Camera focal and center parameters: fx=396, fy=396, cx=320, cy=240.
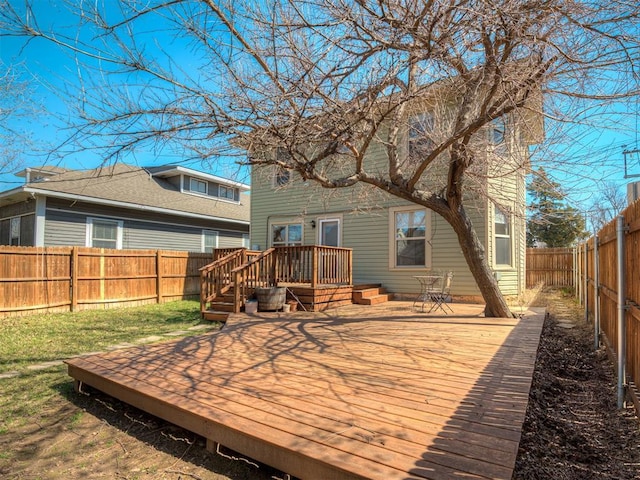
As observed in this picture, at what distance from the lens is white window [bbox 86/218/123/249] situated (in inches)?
499

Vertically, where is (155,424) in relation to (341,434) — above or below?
below

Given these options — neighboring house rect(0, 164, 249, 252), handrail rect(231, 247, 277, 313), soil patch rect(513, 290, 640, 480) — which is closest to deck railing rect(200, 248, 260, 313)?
handrail rect(231, 247, 277, 313)

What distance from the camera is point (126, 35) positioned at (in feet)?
11.5

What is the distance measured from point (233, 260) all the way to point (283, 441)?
7507 mm

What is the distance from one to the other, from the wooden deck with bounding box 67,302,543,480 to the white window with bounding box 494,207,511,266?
4.44 m

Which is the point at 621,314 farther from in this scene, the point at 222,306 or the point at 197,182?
the point at 197,182

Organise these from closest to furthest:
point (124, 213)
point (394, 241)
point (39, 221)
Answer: point (394, 241)
point (39, 221)
point (124, 213)

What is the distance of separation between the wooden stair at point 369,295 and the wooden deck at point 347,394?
3.81 metres

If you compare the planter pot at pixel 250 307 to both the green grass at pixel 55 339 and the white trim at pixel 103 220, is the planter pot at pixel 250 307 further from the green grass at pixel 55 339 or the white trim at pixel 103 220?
the white trim at pixel 103 220

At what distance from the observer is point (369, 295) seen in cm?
1009

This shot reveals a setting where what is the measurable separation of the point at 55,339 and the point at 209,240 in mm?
10067

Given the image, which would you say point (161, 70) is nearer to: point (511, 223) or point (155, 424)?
point (155, 424)

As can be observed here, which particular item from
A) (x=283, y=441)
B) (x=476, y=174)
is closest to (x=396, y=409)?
(x=283, y=441)

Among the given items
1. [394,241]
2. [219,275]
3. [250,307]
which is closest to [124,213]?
[219,275]
